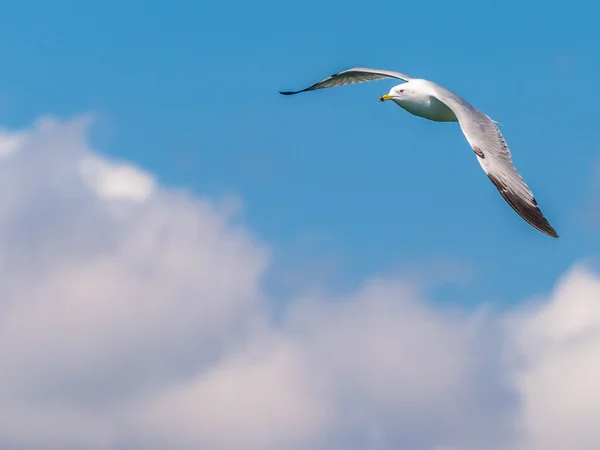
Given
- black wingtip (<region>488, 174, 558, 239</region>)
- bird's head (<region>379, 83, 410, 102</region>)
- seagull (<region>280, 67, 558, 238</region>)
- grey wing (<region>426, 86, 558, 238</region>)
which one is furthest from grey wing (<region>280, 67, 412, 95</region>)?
black wingtip (<region>488, 174, 558, 239</region>)

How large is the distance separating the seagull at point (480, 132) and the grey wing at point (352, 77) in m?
2.69

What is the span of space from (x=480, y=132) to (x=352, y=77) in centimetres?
1004

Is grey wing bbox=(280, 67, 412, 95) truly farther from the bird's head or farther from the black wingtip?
the black wingtip

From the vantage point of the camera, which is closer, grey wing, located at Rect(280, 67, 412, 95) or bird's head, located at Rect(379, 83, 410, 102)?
bird's head, located at Rect(379, 83, 410, 102)

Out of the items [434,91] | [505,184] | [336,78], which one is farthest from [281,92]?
[505,184]

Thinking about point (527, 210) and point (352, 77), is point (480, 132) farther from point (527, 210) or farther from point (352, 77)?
point (352, 77)

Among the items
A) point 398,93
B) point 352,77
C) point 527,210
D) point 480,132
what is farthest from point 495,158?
point 352,77

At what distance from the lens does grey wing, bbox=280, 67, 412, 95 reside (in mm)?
35169

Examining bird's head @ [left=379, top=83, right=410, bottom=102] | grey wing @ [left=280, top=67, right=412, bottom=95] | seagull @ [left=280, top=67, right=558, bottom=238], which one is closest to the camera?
seagull @ [left=280, top=67, right=558, bottom=238]

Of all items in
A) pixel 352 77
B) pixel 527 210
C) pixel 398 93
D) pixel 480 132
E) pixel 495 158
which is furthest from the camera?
pixel 352 77

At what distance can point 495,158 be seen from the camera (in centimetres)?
2670

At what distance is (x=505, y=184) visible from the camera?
2589 cm

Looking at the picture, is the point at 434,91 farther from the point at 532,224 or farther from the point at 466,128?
the point at 532,224

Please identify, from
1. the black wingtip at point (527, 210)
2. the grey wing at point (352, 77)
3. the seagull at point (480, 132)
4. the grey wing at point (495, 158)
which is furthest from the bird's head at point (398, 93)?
the black wingtip at point (527, 210)
